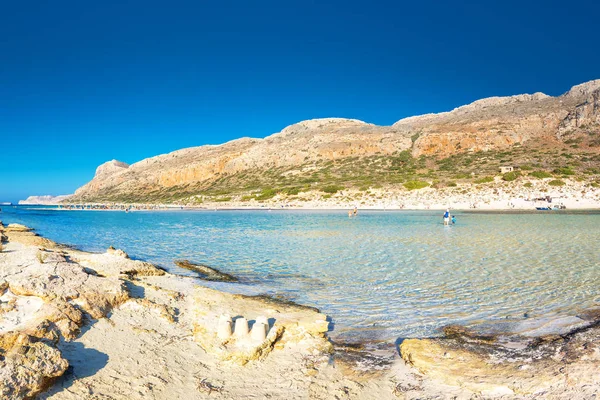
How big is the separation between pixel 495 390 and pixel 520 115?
97.1m

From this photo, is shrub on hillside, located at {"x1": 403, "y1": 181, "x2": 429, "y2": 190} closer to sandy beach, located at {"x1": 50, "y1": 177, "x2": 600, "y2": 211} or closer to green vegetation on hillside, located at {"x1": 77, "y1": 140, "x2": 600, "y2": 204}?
green vegetation on hillside, located at {"x1": 77, "y1": 140, "x2": 600, "y2": 204}

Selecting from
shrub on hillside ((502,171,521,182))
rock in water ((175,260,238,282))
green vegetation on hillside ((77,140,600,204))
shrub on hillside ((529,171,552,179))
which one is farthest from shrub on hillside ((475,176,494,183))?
rock in water ((175,260,238,282))

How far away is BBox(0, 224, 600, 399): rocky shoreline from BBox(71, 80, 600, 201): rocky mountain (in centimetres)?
6832

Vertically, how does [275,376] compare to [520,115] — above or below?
below

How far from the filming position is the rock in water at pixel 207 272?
11347 mm

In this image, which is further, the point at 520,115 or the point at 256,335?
the point at 520,115

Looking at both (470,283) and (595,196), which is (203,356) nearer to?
(470,283)

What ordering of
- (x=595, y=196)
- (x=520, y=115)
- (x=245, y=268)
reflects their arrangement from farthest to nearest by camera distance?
(x=520, y=115), (x=595, y=196), (x=245, y=268)

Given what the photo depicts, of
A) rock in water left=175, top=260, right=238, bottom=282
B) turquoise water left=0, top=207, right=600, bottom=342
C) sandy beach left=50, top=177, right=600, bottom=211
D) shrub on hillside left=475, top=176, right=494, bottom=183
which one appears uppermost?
shrub on hillside left=475, top=176, right=494, bottom=183

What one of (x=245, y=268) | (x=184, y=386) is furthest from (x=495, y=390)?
(x=245, y=268)

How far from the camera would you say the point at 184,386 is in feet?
15.5

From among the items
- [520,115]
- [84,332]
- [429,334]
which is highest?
[520,115]

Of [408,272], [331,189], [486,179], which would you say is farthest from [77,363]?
[486,179]

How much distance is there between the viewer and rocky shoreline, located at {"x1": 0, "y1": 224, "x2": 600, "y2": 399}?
4523 mm
